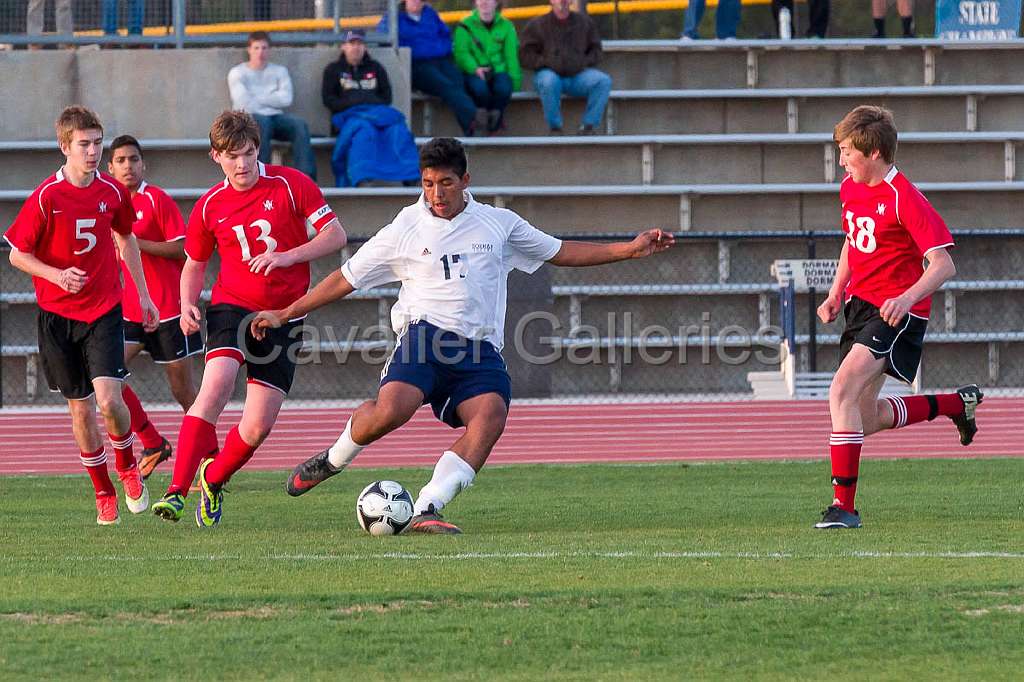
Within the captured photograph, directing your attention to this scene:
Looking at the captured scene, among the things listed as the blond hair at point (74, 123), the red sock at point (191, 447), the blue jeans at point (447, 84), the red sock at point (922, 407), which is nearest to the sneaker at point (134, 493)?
the red sock at point (191, 447)

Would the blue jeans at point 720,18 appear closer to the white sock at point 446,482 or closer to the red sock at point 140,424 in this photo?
the red sock at point 140,424

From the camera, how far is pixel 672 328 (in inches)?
704

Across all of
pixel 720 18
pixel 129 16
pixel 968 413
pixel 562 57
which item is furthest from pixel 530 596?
Result: pixel 720 18

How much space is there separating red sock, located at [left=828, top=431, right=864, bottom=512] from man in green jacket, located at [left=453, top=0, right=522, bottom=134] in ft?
39.2

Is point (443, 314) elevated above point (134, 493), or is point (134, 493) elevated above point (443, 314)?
point (443, 314)

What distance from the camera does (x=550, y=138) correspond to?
18906 mm

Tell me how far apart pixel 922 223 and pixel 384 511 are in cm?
282

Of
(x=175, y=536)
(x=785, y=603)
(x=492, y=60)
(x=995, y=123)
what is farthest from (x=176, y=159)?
(x=785, y=603)

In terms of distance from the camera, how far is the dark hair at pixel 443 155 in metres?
7.09

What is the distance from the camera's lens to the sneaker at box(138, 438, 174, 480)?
33.1 ft

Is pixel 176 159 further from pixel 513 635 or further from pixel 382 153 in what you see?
pixel 513 635

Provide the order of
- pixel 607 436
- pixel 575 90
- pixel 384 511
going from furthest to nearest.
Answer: pixel 575 90
pixel 607 436
pixel 384 511

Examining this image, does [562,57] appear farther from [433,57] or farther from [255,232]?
[255,232]

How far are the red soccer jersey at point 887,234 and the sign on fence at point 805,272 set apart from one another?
9.27m
